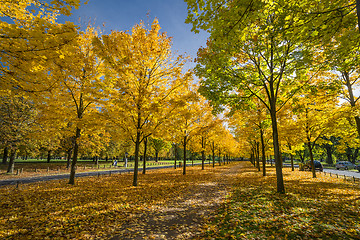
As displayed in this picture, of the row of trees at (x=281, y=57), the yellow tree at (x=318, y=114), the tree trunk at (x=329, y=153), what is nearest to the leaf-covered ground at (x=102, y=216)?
the row of trees at (x=281, y=57)

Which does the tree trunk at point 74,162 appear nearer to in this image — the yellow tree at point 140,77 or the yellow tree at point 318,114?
the yellow tree at point 140,77

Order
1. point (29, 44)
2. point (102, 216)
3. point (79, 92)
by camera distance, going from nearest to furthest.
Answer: point (29, 44)
point (102, 216)
point (79, 92)

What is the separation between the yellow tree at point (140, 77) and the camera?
939 cm

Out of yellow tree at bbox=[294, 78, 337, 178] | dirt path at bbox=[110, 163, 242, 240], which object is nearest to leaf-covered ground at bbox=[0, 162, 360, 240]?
dirt path at bbox=[110, 163, 242, 240]

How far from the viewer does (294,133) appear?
14750 mm

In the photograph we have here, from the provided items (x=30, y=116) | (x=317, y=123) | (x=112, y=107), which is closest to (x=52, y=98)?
(x=112, y=107)

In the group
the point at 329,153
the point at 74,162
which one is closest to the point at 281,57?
the point at 74,162

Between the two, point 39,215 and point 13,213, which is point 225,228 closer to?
point 39,215

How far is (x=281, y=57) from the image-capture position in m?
7.90

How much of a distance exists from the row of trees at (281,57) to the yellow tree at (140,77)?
2.77 meters

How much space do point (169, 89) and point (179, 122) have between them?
248 centimetres

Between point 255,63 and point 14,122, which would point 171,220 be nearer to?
point 255,63

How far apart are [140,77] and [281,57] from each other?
8367 millimetres

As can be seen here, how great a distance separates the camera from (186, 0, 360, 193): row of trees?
15.4ft
